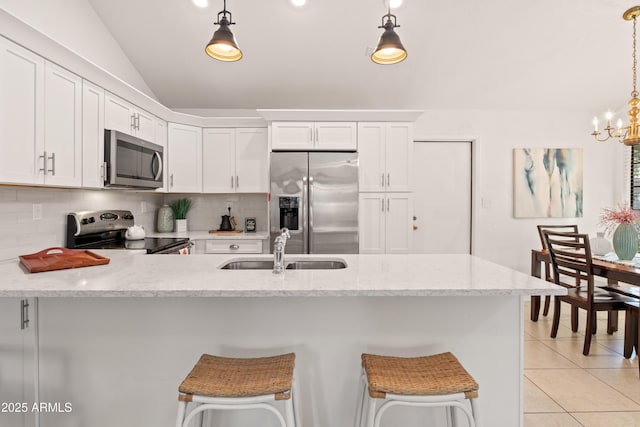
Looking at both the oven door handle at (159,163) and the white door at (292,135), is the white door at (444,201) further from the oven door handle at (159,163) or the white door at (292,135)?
the oven door handle at (159,163)

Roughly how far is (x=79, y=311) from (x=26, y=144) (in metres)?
1.14

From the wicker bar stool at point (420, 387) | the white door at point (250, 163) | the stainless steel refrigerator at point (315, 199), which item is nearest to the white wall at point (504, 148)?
the stainless steel refrigerator at point (315, 199)

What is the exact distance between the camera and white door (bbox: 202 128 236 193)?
410cm

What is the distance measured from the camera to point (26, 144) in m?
2.03

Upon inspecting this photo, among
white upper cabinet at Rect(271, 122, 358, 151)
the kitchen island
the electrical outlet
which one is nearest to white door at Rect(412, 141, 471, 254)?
white upper cabinet at Rect(271, 122, 358, 151)

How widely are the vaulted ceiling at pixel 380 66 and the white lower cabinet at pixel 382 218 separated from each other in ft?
4.04

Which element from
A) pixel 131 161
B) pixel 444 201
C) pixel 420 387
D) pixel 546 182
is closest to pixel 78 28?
pixel 131 161

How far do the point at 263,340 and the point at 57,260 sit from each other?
1092 millimetres

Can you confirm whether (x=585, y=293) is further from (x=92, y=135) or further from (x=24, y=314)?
(x=92, y=135)

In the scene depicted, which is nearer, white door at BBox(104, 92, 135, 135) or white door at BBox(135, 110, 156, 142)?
white door at BBox(104, 92, 135, 135)

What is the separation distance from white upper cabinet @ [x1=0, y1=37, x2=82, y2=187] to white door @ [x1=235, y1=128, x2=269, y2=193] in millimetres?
1791

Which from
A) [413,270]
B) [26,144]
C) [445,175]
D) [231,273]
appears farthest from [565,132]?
[26,144]

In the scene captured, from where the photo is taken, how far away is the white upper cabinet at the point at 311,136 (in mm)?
3789

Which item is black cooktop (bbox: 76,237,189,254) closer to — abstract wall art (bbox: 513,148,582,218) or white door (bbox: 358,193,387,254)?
white door (bbox: 358,193,387,254)
